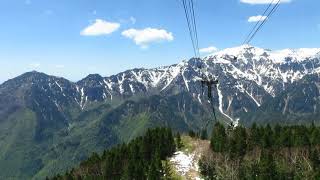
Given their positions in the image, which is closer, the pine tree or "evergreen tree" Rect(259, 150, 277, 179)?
"evergreen tree" Rect(259, 150, 277, 179)

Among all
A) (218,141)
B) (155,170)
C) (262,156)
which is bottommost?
(155,170)

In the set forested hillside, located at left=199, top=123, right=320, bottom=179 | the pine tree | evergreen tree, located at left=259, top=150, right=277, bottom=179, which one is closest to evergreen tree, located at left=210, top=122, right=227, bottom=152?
forested hillside, located at left=199, top=123, right=320, bottom=179

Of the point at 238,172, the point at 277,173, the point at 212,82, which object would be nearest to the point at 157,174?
the point at 238,172

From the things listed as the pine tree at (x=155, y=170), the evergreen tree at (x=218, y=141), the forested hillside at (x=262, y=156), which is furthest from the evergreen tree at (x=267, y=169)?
the pine tree at (x=155, y=170)

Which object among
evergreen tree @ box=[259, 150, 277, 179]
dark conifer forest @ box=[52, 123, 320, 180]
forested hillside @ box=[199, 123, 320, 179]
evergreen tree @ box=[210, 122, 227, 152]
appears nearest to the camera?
evergreen tree @ box=[259, 150, 277, 179]

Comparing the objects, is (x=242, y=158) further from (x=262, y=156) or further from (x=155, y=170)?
(x=155, y=170)

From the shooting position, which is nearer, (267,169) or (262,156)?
(267,169)

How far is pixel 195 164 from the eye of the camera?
18150 centimetres

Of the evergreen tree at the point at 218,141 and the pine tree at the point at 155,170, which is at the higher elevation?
the evergreen tree at the point at 218,141

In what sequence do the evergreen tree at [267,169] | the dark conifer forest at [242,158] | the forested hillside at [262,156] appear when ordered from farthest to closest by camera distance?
the dark conifer forest at [242,158]
the forested hillside at [262,156]
the evergreen tree at [267,169]

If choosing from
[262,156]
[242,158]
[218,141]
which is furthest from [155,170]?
[242,158]

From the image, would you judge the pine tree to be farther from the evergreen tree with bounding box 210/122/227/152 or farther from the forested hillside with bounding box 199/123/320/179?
the evergreen tree with bounding box 210/122/227/152

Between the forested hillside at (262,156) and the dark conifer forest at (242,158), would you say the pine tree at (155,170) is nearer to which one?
the dark conifer forest at (242,158)

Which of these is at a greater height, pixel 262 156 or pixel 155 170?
pixel 262 156
